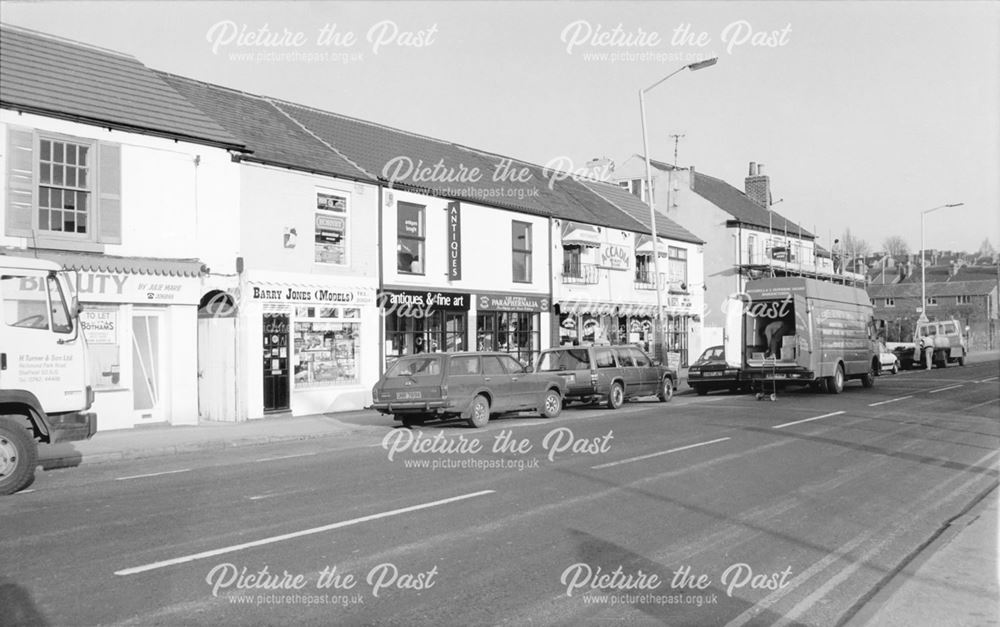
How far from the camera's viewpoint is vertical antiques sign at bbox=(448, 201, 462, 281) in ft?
83.5

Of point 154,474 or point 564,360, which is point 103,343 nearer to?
point 154,474

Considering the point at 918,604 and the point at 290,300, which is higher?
the point at 290,300

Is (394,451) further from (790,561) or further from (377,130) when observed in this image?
(377,130)

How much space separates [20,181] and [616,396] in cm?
1494

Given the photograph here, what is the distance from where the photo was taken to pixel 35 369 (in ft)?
35.2

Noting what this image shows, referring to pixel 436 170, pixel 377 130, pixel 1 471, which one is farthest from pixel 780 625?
pixel 377 130

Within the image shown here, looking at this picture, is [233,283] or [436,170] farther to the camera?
[436,170]

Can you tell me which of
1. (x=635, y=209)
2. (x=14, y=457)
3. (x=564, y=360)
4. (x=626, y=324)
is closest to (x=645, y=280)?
(x=626, y=324)

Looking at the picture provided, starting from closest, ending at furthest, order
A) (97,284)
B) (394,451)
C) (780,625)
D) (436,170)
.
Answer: (780,625) → (394,451) → (97,284) → (436,170)

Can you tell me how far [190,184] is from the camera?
18.6 m

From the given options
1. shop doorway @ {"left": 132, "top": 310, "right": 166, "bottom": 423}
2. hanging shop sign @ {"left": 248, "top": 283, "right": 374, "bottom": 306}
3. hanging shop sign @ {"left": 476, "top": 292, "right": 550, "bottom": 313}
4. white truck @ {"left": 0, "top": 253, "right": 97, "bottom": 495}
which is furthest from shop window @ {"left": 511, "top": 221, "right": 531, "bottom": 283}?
white truck @ {"left": 0, "top": 253, "right": 97, "bottom": 495}

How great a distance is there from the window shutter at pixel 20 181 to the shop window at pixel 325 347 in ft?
21.6

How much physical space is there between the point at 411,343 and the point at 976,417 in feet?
48.3

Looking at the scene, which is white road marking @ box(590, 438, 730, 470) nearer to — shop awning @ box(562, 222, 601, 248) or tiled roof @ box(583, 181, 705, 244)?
shop awning @ box(562, 222, 601, 248)
